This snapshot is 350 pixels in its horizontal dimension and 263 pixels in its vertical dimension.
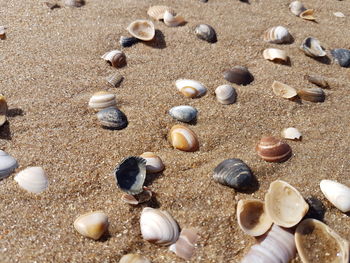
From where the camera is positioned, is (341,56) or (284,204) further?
(341,56)

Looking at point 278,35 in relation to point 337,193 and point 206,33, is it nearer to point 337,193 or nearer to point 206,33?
point 206,33

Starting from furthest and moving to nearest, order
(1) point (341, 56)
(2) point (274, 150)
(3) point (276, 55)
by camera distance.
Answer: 1. (1) point (341, 56)
2. (3) point (276, 55)
3. (2) point (274, 150)

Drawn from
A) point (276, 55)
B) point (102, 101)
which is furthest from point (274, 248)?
point (276, 55)

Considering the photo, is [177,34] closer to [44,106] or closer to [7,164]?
[44,106]

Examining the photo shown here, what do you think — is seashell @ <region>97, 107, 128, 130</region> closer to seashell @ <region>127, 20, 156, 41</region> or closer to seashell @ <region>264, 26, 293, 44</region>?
seashell @ <region>127, 20, 156, 41</region>

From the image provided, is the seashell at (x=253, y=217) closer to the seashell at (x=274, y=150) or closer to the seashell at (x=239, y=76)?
the seashell at (x=274, y=150)

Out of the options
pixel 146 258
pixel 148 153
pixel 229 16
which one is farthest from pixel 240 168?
pixel 229 16

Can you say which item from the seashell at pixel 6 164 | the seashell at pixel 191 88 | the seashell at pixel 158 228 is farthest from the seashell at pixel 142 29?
the seashell at pixel 158 228
